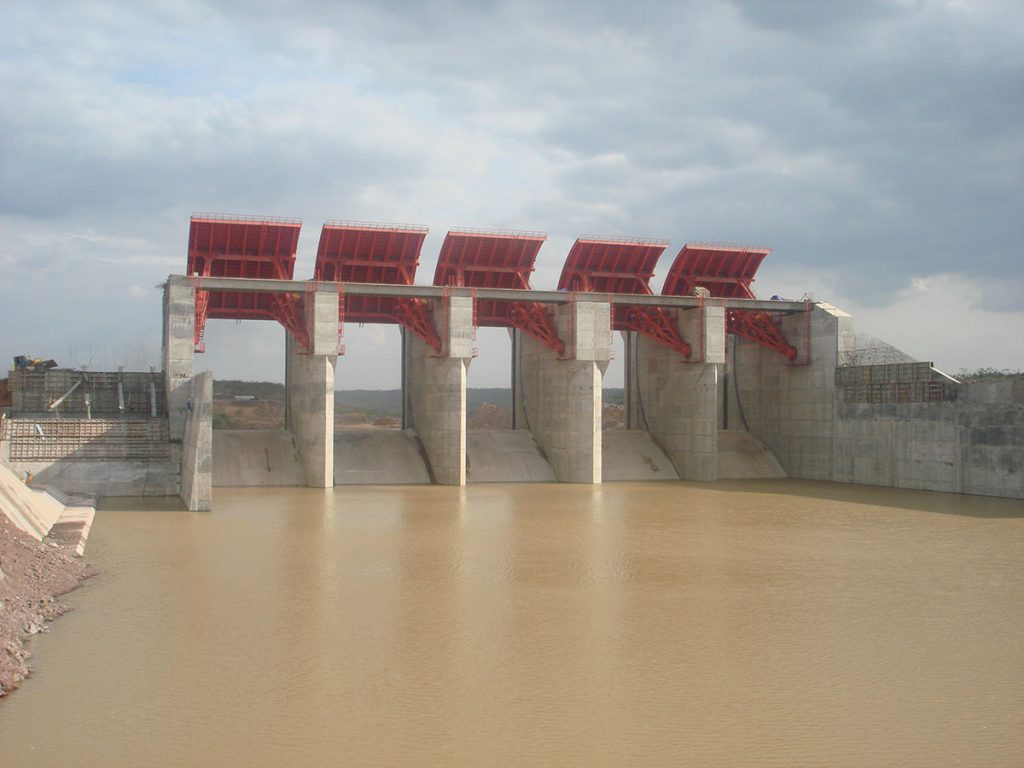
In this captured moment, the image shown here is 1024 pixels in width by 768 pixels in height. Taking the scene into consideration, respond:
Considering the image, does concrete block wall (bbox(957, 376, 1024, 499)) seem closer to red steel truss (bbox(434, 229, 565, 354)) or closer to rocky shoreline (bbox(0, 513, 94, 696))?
red steel truss (bbox(434, 229, 565, 354))

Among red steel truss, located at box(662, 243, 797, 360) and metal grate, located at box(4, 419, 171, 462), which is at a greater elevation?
red steel truss, located at box(662, 243, 797, 360)

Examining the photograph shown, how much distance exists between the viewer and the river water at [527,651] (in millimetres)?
9977

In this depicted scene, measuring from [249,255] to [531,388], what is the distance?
13882 mm

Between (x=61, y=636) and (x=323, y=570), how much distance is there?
6.06 meters

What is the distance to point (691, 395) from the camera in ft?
141

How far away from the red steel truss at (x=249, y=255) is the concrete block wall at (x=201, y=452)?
7.23 m

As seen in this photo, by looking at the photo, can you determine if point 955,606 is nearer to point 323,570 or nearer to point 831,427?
point 323,570

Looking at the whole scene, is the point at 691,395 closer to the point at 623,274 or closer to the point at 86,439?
the point at 623,274

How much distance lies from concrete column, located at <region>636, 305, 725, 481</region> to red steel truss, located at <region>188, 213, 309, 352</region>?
16882 mm

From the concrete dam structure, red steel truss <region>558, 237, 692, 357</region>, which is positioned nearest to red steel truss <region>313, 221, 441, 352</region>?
the concrete dam structure

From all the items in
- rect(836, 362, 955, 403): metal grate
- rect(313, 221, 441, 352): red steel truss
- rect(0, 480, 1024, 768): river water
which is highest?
rect(313, 221, 441, 352): red steel truss

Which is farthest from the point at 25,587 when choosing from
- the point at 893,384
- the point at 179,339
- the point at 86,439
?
the point at 893,384

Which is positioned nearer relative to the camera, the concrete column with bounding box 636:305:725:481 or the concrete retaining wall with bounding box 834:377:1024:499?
the concrete retaining wall with bounding box 834:377:1024:499

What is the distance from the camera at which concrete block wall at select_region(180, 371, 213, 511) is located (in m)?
28.5
